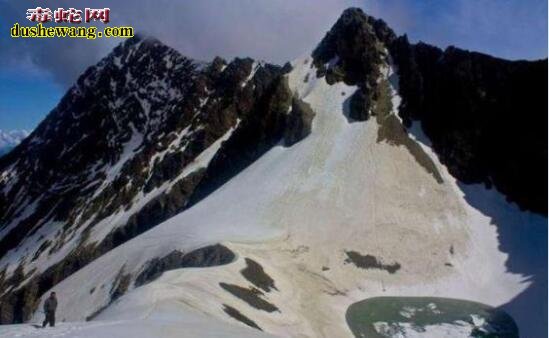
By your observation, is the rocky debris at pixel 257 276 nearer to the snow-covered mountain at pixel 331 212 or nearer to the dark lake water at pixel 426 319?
the snow-covered mountain at pixel 331 212

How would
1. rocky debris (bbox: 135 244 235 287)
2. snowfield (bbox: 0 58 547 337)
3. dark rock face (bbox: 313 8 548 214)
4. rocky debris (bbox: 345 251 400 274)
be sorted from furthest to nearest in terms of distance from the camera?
dark rock face (bbox: 313 8 548 214) → rocky debris (bbox: 345 251 400 274) → rocky debris (bbox: 135 244 235 287) → snowfield (bbox: 0 58 547 337)

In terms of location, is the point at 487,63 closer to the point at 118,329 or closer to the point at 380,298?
the point at 380,298

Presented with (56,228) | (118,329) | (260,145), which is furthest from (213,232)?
(56,228)

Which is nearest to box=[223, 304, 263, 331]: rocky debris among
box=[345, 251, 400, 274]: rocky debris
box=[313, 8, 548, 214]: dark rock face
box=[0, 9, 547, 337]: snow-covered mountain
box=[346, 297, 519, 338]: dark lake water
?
box=[0, 9, 547, 337]: snow-covered mountain

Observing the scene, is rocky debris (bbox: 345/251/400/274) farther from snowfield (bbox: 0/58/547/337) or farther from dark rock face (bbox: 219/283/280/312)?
dark rock face (bbox: 219/283/280/312)

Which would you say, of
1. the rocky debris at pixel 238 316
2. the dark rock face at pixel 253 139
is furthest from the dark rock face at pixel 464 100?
the rocky debris at pixel 238 316

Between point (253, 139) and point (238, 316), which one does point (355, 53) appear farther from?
point (238, 316)

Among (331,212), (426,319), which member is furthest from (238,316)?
(331,212)

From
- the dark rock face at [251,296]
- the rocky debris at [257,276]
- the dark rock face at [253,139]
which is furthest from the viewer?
the dark rock face at [253,139]
